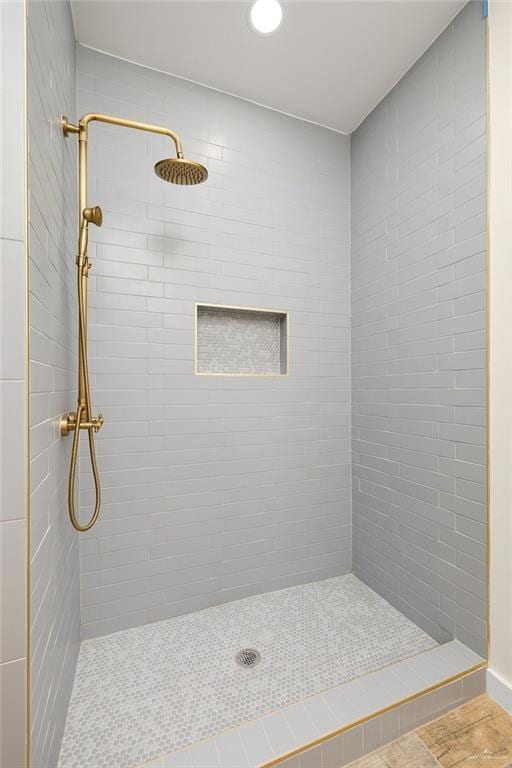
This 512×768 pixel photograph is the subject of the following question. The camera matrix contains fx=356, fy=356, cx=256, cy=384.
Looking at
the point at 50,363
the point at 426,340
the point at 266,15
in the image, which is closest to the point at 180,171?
the point at 266,15

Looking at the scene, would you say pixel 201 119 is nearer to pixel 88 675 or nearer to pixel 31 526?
pixel 31 526

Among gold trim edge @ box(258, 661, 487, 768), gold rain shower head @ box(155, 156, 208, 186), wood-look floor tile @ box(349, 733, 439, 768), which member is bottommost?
wood-look floor tile @ box(349, 733, 439, 768)

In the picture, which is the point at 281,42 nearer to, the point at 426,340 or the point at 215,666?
the point at 426,340

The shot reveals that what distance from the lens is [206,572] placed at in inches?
71.9

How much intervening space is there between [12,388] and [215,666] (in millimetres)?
1374

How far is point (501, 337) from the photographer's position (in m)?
1.33

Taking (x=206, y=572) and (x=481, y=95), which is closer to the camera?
(x=481, y=95)

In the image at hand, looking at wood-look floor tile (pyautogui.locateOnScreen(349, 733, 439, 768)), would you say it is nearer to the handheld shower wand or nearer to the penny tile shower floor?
the penny tile shower floor

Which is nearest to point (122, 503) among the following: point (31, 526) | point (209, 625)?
point (209, 625)

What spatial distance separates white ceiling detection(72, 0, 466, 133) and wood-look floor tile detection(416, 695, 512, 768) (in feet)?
8.98

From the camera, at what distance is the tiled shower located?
1.26 m

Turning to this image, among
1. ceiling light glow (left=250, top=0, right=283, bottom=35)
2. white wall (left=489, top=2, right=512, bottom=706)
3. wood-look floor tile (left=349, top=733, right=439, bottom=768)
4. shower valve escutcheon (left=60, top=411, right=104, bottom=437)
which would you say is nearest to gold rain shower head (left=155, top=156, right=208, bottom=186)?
ceiling light glow (left=250, top=0, right=283, bottom=35)

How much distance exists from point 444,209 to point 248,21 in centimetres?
115

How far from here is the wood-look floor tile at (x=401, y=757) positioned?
113 centimetres
